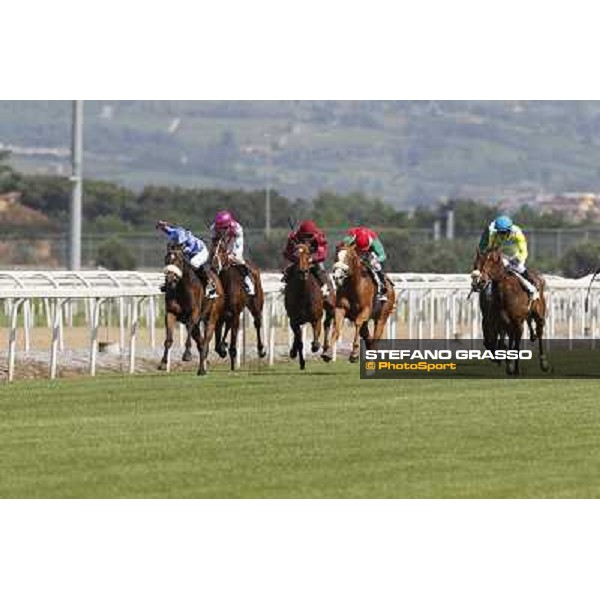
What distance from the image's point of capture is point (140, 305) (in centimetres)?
3219

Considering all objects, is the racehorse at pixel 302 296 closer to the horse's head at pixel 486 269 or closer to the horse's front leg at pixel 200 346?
the horse's front leg at pixel 200 346

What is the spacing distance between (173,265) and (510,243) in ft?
9.40

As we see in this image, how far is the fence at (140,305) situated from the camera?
23625mm

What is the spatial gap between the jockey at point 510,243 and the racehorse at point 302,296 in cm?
161

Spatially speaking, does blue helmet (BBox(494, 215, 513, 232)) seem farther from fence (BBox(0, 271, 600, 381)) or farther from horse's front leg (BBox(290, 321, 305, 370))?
fence (BBox(0, 271, 600, 381))

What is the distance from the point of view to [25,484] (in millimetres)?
13328

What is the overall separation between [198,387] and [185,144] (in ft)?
555

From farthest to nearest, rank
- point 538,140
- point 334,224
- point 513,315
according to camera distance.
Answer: point 538,140, point 334,224, point 513,315

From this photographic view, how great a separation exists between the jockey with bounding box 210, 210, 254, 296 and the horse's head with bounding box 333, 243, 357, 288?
84 centimetres

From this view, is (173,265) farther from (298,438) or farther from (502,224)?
(298,438)

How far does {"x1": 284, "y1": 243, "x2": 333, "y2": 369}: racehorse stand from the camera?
23.7 meters

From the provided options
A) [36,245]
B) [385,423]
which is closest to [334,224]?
[36,245]

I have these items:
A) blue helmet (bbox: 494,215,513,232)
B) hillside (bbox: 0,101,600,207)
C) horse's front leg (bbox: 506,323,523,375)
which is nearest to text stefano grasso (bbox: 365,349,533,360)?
horse's front leg (bbox: 506,323,523,375)
